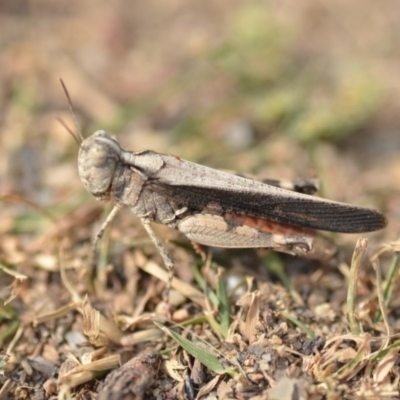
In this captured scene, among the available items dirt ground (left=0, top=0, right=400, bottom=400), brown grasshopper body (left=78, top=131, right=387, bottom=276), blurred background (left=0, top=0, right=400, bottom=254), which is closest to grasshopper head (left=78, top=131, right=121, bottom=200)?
brown grasshopper body (left=78, top=131, right=387, bottom=276)

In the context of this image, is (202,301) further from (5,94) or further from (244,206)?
(5,94)

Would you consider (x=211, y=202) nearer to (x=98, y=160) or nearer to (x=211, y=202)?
(x=211, y=202)

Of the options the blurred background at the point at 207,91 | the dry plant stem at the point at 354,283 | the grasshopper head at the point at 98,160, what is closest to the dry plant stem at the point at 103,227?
the grasshopper head at the point at 98,160

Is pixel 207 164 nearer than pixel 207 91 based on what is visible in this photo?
Yes

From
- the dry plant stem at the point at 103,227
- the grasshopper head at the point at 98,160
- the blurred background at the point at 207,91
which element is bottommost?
the dry plant stem at the point at 103,227

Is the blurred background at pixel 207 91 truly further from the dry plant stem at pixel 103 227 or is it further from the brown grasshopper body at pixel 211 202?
the brown grasshopper body at pixel 211 202

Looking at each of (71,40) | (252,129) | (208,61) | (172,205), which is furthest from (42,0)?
(172,205)

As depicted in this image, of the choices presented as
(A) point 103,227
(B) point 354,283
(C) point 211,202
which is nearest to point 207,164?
(C) point 211,202
